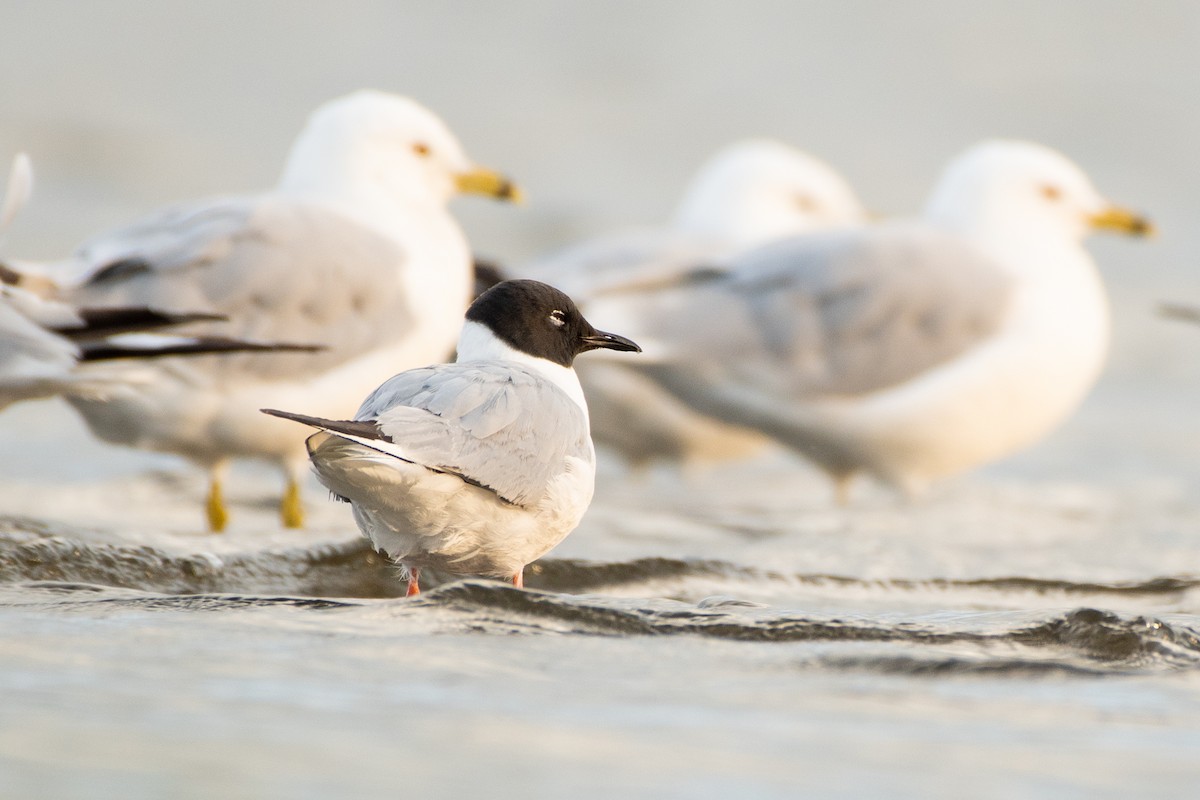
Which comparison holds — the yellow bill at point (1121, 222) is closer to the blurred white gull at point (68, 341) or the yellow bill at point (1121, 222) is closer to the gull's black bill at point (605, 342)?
the gull's black bill at point (605, 342)

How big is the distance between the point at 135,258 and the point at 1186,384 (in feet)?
26.4

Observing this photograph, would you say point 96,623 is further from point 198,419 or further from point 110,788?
point 198,419

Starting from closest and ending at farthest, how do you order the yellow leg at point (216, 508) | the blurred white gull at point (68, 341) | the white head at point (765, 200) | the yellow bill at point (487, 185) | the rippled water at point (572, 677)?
the rippled water at point (572, 677) → the blurred white gull at point (68, 341) → the yellow leg at point (216, 508) → the yellow bill at point (487, 185) → the white head at point (765, 200)

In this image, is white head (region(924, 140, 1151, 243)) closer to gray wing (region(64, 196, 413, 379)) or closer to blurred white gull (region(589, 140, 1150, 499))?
blurred white gull (region(589, 140, 1150, 499))

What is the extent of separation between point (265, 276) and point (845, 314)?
227 centimetres

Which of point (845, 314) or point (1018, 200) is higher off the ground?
point (1018, 200)

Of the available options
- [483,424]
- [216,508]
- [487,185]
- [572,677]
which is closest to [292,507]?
[216,508]

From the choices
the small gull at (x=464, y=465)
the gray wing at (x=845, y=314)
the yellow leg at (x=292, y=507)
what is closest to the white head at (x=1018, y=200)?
the gray wing at (x=845, y=314)

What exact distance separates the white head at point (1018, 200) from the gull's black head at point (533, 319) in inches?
132

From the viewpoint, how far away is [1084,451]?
359 inches

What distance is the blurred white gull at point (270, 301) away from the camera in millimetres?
5055

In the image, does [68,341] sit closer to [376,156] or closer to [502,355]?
Answer: [502,355]

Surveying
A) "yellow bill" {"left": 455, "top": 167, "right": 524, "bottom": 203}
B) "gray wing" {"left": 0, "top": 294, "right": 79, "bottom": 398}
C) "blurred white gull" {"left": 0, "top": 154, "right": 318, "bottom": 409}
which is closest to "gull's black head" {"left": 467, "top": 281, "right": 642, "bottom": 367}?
"blurred white gull" {"left": 0, "top": 154, "right": 318, "bottom": 409}

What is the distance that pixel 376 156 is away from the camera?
237 inches
